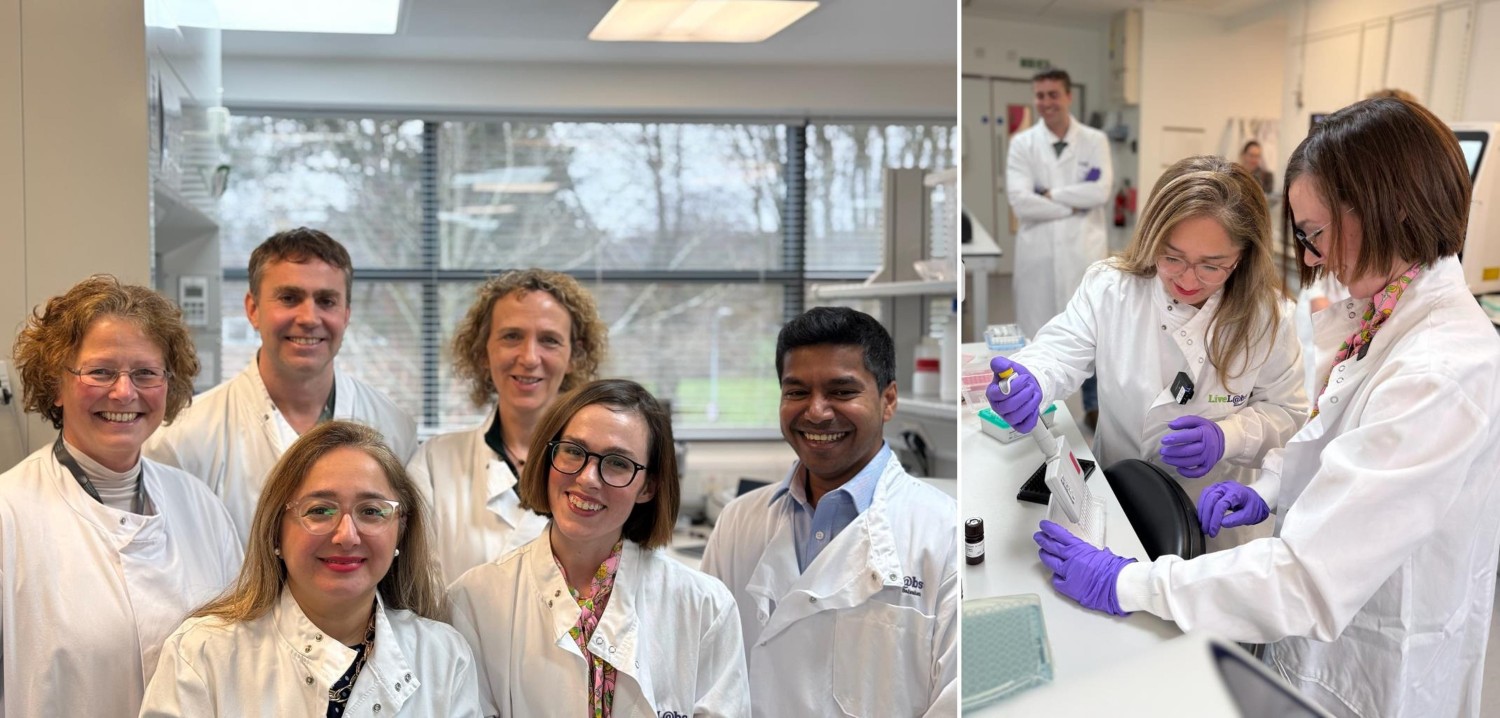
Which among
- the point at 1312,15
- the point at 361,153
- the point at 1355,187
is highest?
the point at 1312,15

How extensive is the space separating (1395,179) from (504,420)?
4.21 feet

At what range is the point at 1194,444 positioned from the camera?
140 cm

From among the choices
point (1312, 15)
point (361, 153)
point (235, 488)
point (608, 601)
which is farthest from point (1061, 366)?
point (361, 153)

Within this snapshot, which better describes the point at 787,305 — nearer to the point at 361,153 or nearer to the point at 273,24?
the point at 361,153

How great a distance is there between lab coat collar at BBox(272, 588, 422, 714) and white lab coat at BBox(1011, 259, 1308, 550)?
92 centimetres

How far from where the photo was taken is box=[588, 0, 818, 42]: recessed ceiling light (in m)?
2.68

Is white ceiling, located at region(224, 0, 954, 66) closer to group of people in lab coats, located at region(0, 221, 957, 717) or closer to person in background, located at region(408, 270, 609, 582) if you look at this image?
person in background, located at region(408, 270, 609, 582)

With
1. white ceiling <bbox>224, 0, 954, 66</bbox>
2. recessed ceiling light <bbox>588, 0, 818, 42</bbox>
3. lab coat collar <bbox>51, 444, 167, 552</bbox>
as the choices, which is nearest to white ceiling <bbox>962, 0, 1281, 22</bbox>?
white ceiling <bbox>224, 0, 954, 66</bbox>

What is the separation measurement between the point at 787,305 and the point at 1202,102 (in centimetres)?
166

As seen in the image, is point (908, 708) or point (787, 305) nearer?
point (908, 708)

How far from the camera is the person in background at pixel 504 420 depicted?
66.4 inches

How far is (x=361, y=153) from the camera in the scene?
13.0ft

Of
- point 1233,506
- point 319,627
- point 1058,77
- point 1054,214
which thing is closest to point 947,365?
point 1054,214

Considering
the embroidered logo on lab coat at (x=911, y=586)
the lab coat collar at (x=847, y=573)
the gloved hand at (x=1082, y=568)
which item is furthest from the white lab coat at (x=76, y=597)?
the gloved hand at (x=1082, y=568)
